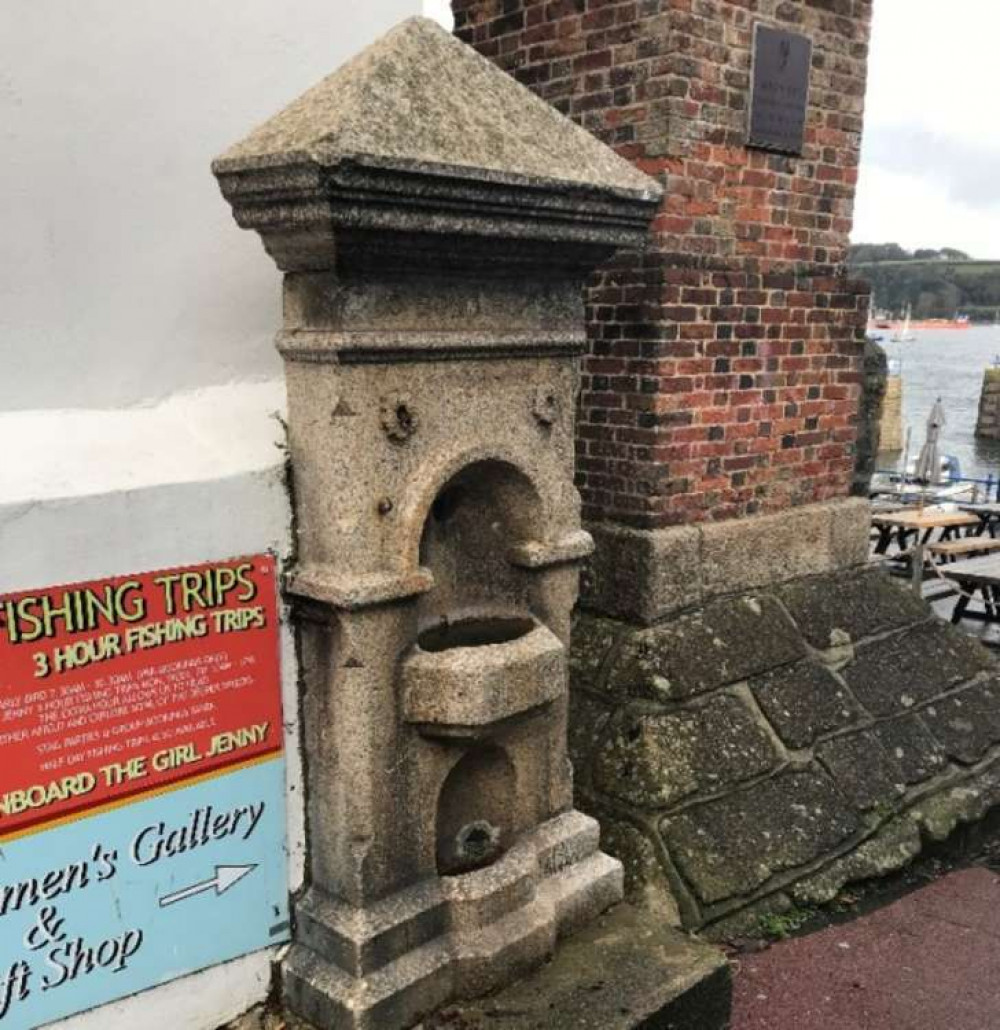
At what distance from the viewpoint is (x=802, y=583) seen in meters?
5.02

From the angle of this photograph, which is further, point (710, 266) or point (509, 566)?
point (710, 266)

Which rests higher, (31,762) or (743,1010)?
(31,762)

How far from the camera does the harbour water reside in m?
38.7

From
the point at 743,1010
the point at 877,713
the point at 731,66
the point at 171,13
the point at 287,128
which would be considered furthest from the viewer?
the point at 877,713

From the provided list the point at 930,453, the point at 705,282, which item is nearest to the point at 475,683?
the point at 705,282

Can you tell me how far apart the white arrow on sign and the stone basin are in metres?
0.64

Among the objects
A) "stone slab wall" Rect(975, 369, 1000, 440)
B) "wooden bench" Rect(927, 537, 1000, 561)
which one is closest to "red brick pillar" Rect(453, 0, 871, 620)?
"wooden bench" Rect(927, 537, 1000, 561)

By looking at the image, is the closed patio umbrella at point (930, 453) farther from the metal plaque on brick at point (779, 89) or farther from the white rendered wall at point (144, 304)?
the white rendered wall at point (144, 304)

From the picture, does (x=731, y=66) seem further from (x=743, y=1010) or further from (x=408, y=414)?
(x=743, y=1010)

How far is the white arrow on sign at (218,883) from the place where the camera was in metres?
2.74

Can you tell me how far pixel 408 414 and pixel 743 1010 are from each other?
2327mm

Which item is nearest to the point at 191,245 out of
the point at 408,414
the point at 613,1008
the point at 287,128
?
the point at 287,128

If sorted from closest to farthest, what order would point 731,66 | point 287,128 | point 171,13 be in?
point 287,128 < point 171,13 < point 731,66

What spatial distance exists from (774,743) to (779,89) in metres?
2.86
